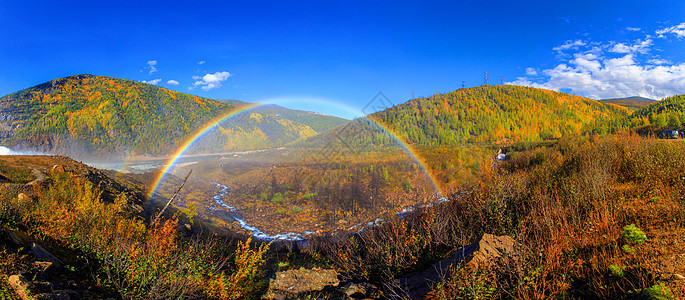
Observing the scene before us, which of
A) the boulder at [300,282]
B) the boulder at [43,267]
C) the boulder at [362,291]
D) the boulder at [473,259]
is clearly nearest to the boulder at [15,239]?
the boulder at [43,267]

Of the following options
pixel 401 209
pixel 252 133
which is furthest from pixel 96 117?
pixel 401 209

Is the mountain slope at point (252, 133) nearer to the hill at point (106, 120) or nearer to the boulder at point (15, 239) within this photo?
the hill at point (106, 120)

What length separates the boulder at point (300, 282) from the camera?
5777mm

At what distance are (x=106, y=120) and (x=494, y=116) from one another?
119 meters

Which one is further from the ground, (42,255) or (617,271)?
(42,255)

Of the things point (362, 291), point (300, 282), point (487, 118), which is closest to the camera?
point (362, 291)

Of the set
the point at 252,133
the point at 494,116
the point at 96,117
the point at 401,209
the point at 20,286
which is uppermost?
the point at 96,117

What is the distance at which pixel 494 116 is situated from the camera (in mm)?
63031

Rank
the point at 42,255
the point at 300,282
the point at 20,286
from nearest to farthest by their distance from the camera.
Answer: the point at 20,286 → the point at 42,255 → the point at 300,282

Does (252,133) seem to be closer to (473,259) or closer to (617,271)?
(473,259)

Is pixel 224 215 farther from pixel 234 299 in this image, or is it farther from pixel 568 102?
pixel 568 102

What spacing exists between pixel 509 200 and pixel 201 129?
4808 inches

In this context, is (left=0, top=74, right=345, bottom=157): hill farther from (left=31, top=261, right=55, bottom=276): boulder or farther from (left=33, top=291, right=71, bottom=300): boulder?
(left=33, top=291, right=71, bottom=300): boulder

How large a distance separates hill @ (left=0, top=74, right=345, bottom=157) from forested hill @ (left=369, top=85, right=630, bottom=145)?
66.3 m
